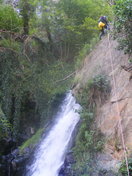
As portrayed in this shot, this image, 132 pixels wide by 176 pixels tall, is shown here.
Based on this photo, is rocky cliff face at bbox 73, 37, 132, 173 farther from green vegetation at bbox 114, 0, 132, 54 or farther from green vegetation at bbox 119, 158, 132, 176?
green vegetation at bbox 114, 0, 132, 54

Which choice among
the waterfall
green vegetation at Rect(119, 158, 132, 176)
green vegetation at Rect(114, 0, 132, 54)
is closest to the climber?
green vegetation at Rect(114, 0, 132, 54)

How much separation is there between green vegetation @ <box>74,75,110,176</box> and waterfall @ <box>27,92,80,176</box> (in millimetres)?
558

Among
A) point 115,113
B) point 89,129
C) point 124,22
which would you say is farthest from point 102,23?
point 89,129

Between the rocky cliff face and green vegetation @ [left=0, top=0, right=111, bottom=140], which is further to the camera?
green vegetation @ [left=0, top=0, right=111, bottom=140]

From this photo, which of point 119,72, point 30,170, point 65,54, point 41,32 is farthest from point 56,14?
point 30,170

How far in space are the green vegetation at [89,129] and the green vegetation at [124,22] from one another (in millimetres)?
1275

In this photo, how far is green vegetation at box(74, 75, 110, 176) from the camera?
19.5 ft

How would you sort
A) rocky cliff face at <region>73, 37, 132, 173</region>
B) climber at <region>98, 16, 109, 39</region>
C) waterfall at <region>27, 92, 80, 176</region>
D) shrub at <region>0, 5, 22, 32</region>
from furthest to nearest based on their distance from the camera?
shrub at <region>0, 5, 22, 32</region>, climber at <region>98, 16, 109, 39</region>, waterfall at <region>27, 92, 80, 176</region>, rocky cliff face at <region>73, 37, 132, 173</region>

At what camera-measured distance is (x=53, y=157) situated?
8133 millimetres

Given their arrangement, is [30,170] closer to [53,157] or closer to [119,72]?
[53,157]

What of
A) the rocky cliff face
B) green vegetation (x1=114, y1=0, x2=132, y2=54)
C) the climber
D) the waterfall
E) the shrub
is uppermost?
the shrub

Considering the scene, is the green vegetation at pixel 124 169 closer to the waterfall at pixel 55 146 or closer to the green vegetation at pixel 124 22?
the waterfall at pixel 55 146

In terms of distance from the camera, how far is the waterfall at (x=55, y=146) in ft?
25.6

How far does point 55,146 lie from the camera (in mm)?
8453
